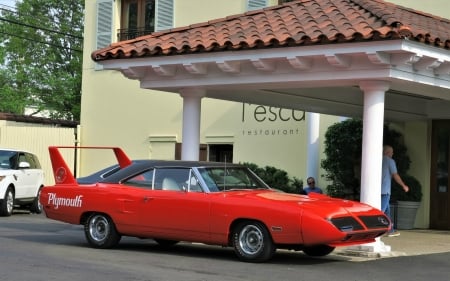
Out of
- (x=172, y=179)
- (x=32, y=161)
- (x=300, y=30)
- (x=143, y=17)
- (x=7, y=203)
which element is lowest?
(x=7, y=203)

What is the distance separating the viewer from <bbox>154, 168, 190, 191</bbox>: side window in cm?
1118

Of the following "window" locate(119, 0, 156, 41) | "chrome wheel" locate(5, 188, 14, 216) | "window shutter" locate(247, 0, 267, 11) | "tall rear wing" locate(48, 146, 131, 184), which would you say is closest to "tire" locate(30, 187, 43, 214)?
"chrome wheel" locate(5, 188, 14, 216)

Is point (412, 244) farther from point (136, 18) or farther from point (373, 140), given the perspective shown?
point (136, 18)

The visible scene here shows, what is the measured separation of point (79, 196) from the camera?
1193cm

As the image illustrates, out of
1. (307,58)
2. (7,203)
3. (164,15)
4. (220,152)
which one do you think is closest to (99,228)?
(307,58)

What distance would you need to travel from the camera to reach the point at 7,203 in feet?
60.6

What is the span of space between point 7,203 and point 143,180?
7.96 metres

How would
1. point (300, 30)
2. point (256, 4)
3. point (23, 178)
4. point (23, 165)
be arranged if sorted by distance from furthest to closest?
point (256, 4), point (23, 178), point (23, 165), point (300, 30)

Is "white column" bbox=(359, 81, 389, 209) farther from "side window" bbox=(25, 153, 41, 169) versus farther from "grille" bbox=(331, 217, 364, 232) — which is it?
"side window" bbox=(25, 153, 41, 169)

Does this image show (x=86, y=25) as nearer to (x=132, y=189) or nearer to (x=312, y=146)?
(x=312, y=146)

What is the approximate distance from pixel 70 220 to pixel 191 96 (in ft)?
10.4

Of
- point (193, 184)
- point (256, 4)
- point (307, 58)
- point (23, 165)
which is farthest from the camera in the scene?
point (256, 4)

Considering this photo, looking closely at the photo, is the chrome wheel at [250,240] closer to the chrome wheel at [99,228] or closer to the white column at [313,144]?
the chrome wheel at [99,228]

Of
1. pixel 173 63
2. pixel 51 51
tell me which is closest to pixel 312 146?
pixel 173 63
